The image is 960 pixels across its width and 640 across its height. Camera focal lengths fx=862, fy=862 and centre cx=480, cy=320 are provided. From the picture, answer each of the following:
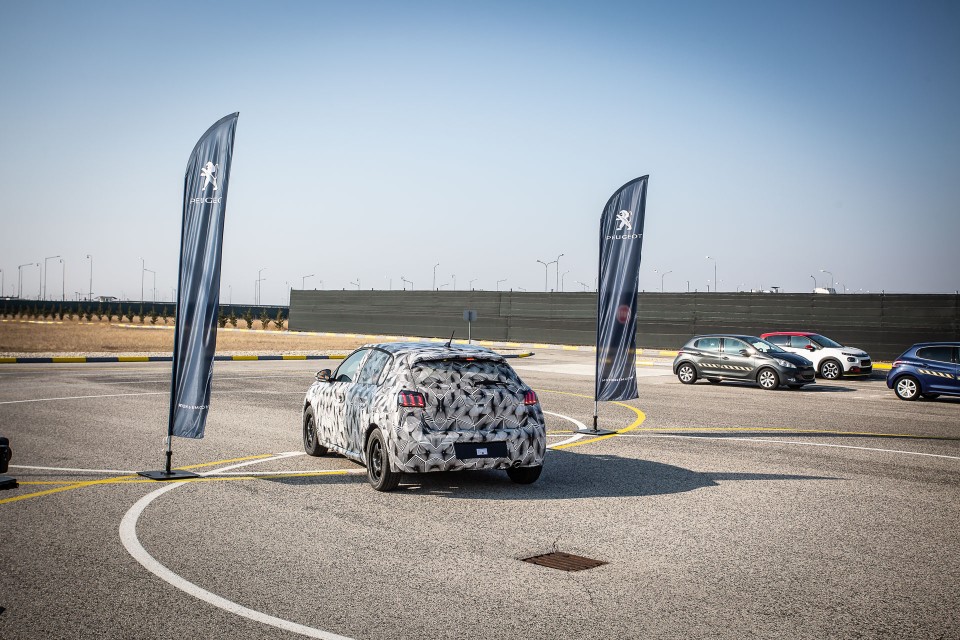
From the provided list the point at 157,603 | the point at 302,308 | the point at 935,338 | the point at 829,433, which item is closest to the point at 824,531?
the point at 157,603

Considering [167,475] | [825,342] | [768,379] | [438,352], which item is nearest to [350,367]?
[438,352]

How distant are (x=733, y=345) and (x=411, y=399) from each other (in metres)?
18.5

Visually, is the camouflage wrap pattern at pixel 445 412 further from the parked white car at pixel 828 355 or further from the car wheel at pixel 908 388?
the parked white car at pixel 828 355

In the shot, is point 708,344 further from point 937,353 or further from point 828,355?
point 937,353

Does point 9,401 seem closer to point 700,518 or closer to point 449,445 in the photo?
point 449,445

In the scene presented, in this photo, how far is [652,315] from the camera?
161ft

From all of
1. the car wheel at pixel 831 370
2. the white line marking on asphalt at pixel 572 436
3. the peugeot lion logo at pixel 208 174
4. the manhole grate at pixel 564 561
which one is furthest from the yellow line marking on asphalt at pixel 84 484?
the car wheel at pixel 831 370

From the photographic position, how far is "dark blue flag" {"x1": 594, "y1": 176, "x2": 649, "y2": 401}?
47.4 ft

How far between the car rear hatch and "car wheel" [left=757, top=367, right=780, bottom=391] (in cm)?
1651

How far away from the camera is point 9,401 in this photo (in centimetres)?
1675

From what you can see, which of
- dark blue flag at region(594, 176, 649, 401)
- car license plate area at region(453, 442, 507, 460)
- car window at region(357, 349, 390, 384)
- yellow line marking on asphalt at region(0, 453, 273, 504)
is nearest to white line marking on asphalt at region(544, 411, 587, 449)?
dark blue flag at region(594, 176, 649, 401)

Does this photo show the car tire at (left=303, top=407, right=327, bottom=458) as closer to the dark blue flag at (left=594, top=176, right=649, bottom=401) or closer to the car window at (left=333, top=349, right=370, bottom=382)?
the car window at (left=333, top=349, right=370, bottom=382)

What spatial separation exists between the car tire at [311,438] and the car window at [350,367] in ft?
2.27

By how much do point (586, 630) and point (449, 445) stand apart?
12.4 feet
